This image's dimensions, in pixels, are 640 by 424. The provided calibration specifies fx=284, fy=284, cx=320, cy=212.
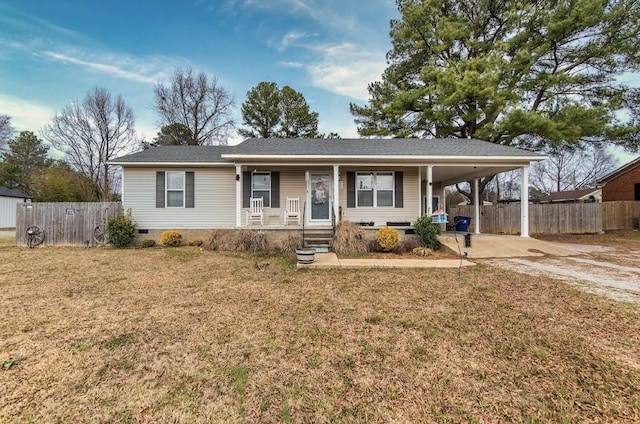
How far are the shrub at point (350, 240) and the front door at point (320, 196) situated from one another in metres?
1.99

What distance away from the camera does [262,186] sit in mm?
11281

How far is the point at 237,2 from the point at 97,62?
8.40m

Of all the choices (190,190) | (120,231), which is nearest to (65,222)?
(120,231)

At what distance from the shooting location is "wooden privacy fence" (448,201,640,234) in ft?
46.6

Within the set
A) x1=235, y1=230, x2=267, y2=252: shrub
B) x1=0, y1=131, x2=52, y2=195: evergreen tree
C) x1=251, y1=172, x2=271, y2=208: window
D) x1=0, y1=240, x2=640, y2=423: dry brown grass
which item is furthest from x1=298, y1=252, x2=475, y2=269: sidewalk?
x1=0, y1=131, x2=52, y2=195: evergreen tree

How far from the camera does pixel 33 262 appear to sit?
7.50m

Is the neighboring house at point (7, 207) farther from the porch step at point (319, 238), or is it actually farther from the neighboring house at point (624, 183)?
the neighboring house at point (624, 183)

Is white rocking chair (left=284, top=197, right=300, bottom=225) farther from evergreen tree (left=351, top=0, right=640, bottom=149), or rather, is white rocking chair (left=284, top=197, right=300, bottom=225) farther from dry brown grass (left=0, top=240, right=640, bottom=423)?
evergreen tree (left=351, top=0, right=640, bottom=149)

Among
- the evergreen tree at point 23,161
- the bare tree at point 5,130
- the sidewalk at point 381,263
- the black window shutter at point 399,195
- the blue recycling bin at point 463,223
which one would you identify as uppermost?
the bare tree at point 5,130

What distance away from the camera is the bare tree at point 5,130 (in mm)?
26609

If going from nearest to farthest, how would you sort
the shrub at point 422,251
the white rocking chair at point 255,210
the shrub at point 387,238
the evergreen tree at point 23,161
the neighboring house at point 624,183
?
the shrub at point 422,251 < the shrub at point 387,238 < the white rocking chair at point 255,210 < the neighboring house at point 624,183 < the evergreen tree at point 23,161

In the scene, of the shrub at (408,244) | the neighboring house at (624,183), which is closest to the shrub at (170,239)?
the shrub at (408,244)

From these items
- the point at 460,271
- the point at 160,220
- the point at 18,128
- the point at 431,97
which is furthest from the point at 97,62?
the point at 18,128

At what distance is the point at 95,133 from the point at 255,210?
2020 cm
